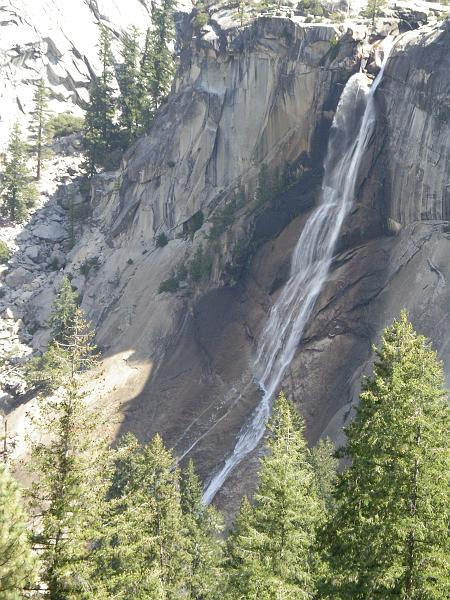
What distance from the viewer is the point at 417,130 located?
4184 centimetres

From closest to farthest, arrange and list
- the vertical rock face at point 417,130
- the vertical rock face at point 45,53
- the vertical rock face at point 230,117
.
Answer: the vertical rock face at point 417,130
the vertical rock face at point 230,117
the vertical rock face at point 45,53

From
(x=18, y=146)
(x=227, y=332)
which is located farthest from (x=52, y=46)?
(x=227, y=332)

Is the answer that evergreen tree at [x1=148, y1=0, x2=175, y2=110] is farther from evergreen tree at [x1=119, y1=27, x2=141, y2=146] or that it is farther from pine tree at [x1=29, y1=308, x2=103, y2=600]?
pine tree at [x1=29, y1=308, x2=103, y2=600]

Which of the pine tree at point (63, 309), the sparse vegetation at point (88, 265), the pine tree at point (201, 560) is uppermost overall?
the sparse vegetation at point (88, 265)

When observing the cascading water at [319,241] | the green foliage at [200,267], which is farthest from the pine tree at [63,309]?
the cascading water at [319,241]

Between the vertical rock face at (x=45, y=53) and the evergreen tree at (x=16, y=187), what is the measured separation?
8669 millimetres

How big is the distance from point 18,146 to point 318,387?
4727 cm

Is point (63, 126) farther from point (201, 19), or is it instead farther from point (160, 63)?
point (201, 19)

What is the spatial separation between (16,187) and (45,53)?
28.6 m

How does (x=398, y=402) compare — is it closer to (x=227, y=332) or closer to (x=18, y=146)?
(x=227, y=332)

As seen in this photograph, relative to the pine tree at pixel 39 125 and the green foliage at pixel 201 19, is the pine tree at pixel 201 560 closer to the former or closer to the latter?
the green foliage at pixel 201 19

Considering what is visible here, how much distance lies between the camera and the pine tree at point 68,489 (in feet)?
38.0

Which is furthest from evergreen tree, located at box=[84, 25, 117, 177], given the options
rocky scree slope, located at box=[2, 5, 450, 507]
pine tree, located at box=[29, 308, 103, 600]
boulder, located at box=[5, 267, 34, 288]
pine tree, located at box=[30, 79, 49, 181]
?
pine tree, located at box=[29, 308, 103, 600]

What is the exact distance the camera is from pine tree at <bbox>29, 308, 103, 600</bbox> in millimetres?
11586
